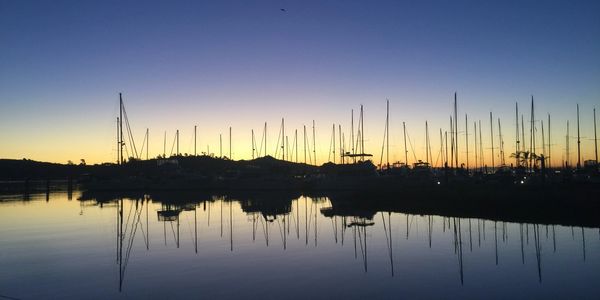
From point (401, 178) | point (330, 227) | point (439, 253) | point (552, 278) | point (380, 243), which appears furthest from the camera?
point (401, 178)

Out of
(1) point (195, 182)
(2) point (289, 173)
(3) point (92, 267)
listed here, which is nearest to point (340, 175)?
(2) point (289, 173)

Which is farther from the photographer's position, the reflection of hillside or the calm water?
the reflection of hillside

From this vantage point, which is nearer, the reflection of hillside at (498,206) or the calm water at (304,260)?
the calm water at (304,260)

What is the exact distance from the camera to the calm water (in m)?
13.5

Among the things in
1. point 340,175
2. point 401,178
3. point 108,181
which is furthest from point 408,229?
point 108,181

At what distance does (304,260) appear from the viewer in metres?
18.6

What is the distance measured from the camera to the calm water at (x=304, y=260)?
1352 cm

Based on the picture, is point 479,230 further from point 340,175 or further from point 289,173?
point 289,173

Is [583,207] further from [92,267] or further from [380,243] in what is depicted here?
[92,267]

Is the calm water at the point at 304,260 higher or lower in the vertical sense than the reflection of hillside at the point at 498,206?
lower

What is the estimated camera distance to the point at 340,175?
6488cm

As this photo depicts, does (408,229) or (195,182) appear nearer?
(408,229)

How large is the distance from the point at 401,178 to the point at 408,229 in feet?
102

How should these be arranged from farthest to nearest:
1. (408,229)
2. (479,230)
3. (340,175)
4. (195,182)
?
(195,182), (340,175), (408,229), (479,230)
